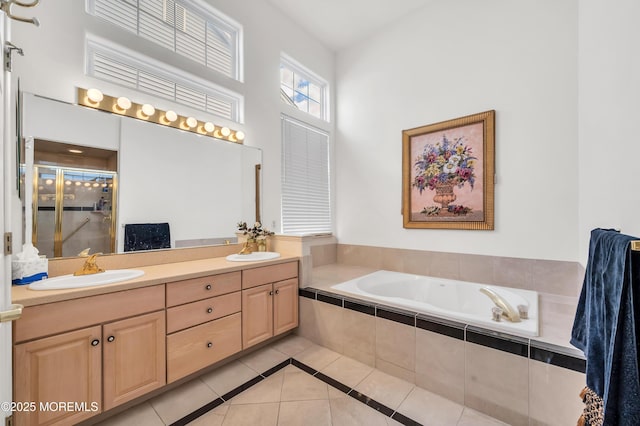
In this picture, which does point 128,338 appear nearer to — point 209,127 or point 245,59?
point 209,127

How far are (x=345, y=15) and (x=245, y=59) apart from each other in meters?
1.32

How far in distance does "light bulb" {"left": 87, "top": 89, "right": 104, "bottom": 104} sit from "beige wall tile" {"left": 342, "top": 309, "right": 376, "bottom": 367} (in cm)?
238

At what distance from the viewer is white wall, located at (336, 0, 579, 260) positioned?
2.20m

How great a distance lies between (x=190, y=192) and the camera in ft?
7.64

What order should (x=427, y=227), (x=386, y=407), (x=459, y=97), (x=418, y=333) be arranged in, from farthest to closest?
1. (x=427, y=227)
2. (x=459, y=97)
3. (x=418, y=333)
4. (x=386, y=407)

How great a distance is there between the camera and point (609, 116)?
133 centimetres

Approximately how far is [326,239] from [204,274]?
1.96m

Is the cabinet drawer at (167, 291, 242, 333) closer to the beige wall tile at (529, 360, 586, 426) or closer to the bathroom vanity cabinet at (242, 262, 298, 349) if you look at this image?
the bathroom vanity cabinet at (242, 262, 298, 349)

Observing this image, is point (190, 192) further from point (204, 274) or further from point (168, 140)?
point (204, 274)

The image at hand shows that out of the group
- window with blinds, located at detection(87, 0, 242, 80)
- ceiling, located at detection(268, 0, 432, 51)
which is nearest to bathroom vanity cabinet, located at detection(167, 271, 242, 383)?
window with blinds, located at detection(87, 0, 242, 80)

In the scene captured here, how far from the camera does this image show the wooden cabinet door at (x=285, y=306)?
7.61 feet

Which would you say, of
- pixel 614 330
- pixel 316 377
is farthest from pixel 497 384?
pixel 316 377

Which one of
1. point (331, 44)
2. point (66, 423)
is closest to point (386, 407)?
point (66, 423)

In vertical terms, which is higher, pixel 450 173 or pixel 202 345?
pixel 450 173
